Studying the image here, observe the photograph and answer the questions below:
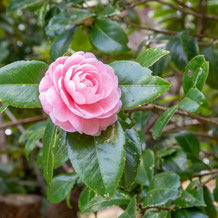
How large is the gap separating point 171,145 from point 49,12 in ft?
2.15

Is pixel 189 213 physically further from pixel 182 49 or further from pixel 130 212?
pixel 182 49

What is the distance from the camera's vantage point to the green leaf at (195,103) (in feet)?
1.84

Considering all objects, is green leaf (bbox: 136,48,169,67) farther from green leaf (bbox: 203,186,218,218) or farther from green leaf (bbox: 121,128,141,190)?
green leaf (bbox: 203,186,218,218)

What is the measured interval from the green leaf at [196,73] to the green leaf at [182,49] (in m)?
0.39

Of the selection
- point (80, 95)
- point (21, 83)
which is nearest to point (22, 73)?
point (21, 83)

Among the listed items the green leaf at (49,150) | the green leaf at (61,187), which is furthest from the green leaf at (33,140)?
the green leaf at (49,150)

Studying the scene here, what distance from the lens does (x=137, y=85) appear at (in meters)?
0.55

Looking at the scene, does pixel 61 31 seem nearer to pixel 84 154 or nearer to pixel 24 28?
pixel 84 154

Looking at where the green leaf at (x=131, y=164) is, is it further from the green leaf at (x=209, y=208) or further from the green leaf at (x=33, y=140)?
the green leaf at (x=33, y=140)

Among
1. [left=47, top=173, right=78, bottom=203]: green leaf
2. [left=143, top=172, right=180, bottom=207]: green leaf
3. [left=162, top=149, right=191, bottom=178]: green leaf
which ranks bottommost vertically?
[left=47, top=173, right=78, bottom=203]: green leaf

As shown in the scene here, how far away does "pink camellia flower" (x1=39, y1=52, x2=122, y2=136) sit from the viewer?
1.62ft

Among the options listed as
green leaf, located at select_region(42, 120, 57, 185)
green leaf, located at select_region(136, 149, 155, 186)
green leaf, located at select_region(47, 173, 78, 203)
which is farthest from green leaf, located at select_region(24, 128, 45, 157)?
green leaf, located at select_region(42, 120, 57, 185)

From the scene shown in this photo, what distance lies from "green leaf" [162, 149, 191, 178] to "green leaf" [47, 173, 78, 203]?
0.28 meters

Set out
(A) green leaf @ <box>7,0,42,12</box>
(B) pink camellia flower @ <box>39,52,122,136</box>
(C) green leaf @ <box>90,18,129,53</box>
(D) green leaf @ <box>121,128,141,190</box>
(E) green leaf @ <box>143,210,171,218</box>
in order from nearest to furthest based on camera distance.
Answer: (B) pink camellia flower @ <box>39,52,122,136</box> → (D) green leaf @ <box>121,128,141,190</box> → (E) green leaf @ <box>143,210,171,218</box> → (C) green leaf @ <box>90,18,129,53</box> → (A) green leaf @ <box>7,0,42,12</box>
